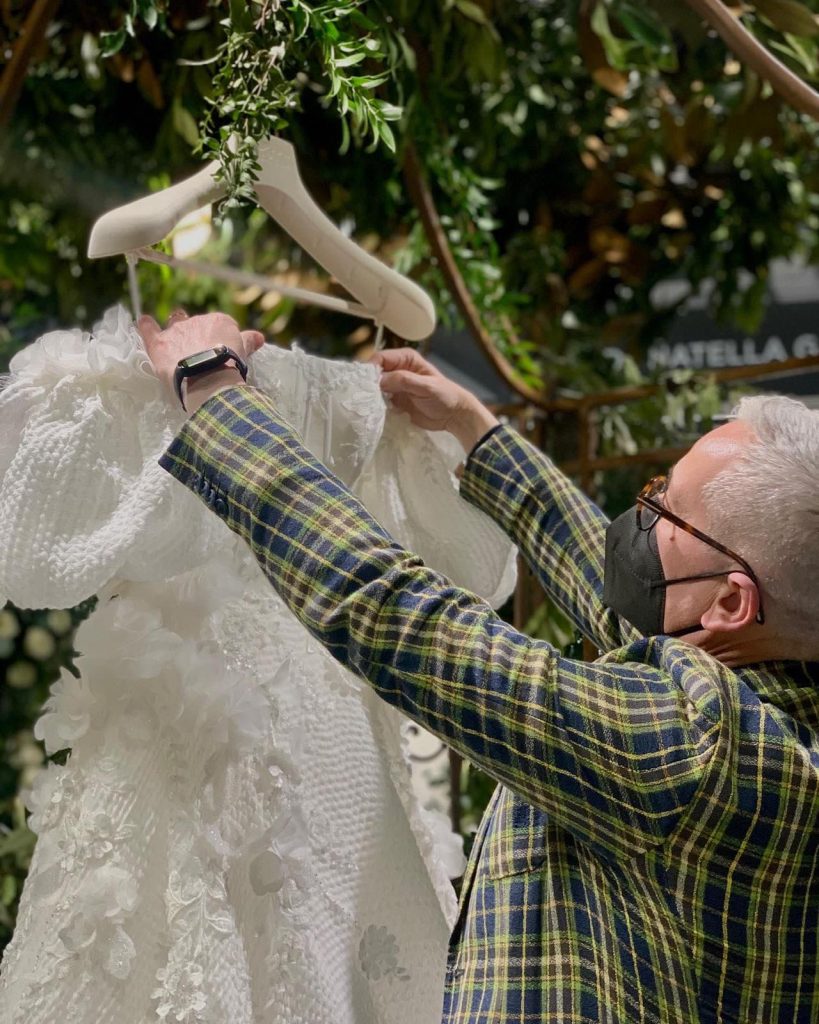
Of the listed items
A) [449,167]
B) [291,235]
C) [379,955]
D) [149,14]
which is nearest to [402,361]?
[291,235]

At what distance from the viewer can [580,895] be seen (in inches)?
34.0

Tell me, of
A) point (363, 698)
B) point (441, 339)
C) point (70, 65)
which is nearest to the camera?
point (363, 698)

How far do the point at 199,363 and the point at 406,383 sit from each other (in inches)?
11.4

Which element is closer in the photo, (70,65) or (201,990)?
(201,990)

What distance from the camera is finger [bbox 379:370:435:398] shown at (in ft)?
3.64

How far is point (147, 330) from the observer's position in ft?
2.98

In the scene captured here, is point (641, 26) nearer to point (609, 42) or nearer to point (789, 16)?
point (609, 42)

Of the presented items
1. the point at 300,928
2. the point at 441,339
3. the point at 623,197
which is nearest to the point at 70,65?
the point at 441,339

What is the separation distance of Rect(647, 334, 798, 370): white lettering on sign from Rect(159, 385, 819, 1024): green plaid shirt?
228 cm

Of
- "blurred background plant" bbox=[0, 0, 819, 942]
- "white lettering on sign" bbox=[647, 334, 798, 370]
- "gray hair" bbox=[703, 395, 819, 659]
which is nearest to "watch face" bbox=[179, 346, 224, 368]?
"blurred background plant" bbox=[0, 0, 819, 942]

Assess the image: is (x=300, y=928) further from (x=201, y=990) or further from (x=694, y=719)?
(x=694, y=719)

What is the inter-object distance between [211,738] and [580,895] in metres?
0.29

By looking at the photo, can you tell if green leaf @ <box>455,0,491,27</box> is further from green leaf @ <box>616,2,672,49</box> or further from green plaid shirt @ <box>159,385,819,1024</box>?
green plaid shirt @ <box>159,385,819,1024</box>

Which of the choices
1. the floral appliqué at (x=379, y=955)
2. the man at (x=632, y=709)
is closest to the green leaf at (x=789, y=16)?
the man at (x=632, y=709)
